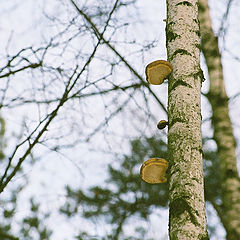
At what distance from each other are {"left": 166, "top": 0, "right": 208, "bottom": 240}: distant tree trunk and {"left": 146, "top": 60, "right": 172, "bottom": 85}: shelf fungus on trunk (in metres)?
0.05

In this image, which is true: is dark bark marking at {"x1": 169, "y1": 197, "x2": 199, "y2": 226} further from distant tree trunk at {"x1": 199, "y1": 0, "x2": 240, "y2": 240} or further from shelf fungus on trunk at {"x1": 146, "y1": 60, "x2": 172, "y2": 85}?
distant tree trunk at {"x1": 199, "y1": 0, "x2": 240, "y2": 240}

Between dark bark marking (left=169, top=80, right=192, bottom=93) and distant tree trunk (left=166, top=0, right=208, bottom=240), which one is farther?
dark bark marking (left=169, top=80, right=192, bottom=93)

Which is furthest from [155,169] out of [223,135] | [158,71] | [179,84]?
[223,135]

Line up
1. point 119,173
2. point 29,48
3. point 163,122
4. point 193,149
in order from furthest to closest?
point 119,173
point 29,48
point 163,122
point 193,149

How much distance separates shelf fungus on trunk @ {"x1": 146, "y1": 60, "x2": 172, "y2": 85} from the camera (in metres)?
2.40

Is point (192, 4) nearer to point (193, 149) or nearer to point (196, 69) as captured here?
point (196, 69)

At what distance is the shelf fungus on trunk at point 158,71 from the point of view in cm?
240

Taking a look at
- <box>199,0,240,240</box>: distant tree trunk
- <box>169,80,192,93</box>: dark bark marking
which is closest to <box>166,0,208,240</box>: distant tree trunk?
<box>169,80,192,93</box>: dark bark marking

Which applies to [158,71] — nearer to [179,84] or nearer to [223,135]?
[179,84]

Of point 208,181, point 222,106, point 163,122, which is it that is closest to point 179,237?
point 163,122

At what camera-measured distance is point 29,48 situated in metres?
3.18

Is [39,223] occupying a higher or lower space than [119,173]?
lower

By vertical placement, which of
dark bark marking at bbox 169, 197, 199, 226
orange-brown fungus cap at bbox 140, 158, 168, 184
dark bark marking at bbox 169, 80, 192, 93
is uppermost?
dark bark marking at bbox 169, 80, 192, 93

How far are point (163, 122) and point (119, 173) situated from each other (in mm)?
4153
